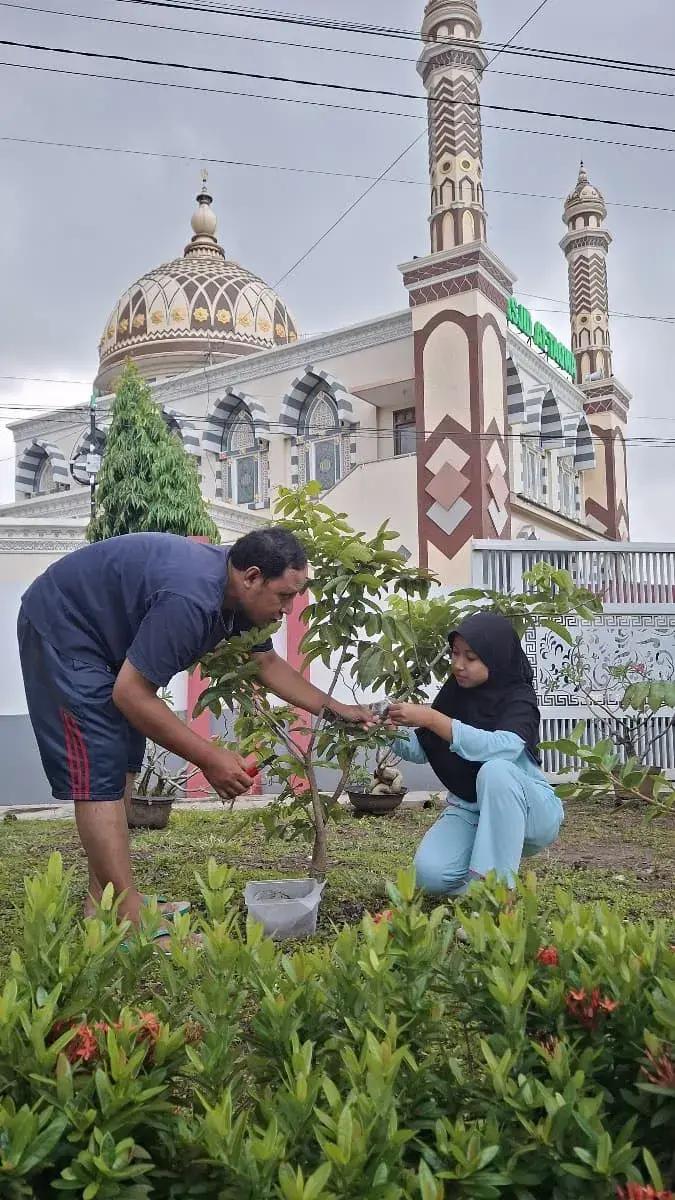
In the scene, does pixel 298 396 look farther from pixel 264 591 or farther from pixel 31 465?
pixel 264 591

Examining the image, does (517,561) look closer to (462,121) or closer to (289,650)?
(289,650)

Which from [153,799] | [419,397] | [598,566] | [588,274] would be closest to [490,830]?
[153,799]

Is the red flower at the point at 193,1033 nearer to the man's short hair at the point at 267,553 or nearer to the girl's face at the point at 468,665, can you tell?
the man's short hair at the point at 267,553

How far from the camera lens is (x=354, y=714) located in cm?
344

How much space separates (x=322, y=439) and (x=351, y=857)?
553 inches

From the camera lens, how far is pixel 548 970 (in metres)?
1.50

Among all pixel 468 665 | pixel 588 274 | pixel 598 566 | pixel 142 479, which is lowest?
pixel 468 665

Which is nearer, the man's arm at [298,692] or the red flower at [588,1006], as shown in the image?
the red flower at [588,1006]

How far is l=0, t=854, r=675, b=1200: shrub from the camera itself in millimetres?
1094

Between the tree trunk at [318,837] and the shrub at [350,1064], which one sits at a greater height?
the shrub at [350,1064]

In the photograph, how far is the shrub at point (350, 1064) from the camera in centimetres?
109

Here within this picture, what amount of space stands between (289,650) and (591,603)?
5.23m

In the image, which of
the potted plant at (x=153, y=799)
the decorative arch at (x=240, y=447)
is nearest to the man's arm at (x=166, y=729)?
the potted plant at (x=153, y=799)

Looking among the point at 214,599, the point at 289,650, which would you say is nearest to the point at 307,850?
the point at 214,599
